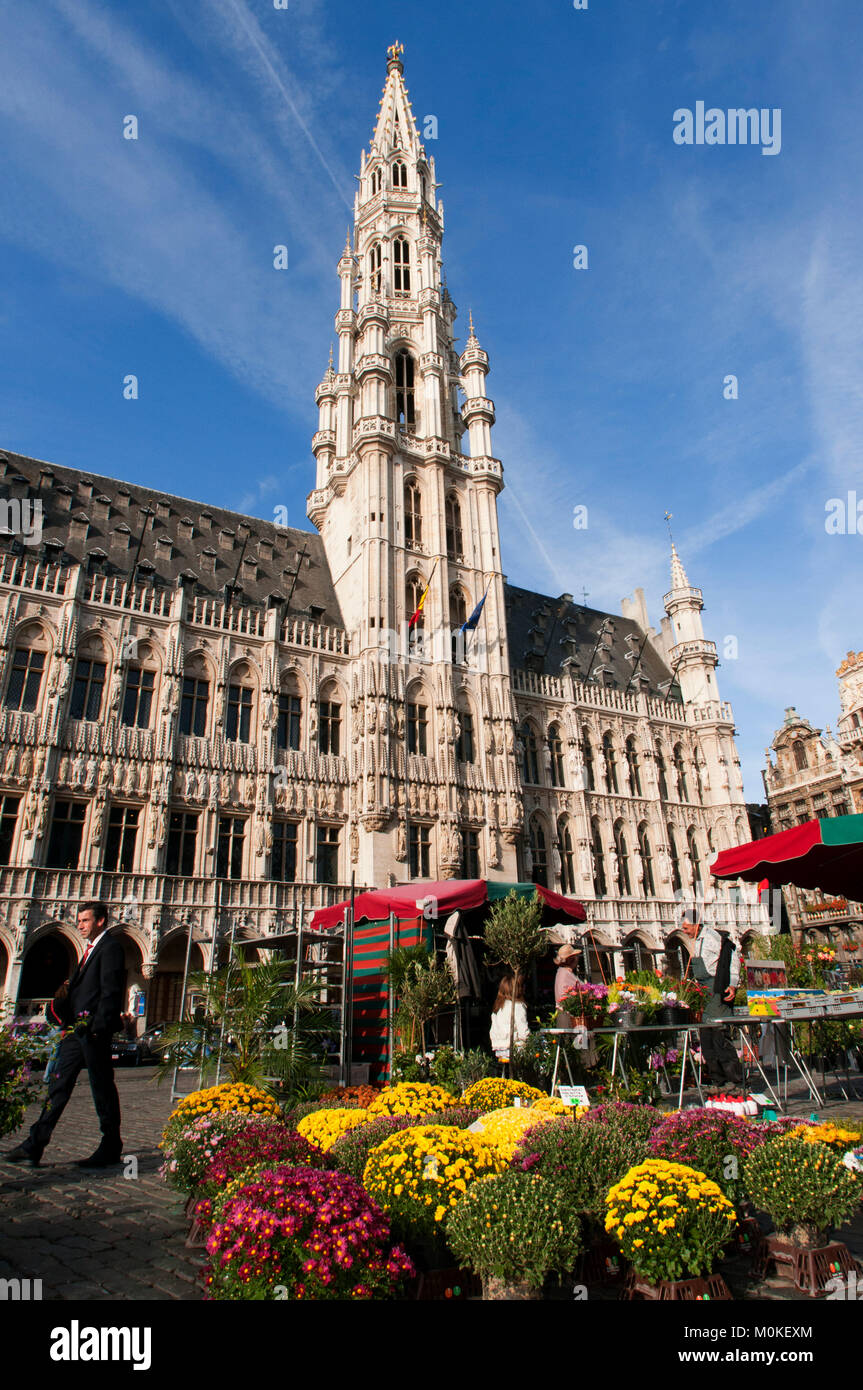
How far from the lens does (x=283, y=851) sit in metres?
28.2

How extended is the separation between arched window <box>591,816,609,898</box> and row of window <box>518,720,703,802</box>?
6.59 feet

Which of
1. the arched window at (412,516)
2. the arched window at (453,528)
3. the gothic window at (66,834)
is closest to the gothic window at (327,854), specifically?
the gothic window at (66,834)

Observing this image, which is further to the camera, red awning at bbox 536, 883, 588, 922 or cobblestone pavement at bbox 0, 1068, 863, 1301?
red awning at bbox 536, 883, 588, 922

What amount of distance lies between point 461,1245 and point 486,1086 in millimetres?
3949

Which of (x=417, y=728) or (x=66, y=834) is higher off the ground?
(x=417, y=728)

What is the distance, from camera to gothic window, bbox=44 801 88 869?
79.4 feet

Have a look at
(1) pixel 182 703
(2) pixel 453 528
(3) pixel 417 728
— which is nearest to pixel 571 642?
(2) pixel 453 528

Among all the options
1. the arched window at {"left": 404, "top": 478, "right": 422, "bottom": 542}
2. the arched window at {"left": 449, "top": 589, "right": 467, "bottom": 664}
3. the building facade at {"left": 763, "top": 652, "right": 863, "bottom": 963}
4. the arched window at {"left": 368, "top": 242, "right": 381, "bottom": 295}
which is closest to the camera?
the arched window at {"left": 449, "top": 589, "right": 467, "bottom": 664}

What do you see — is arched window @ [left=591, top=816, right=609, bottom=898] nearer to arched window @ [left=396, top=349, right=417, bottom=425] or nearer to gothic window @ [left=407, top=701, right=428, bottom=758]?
gothic window @ [left=407, top=701, right=428, bottom=758]

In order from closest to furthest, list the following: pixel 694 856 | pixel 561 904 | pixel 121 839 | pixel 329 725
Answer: pixel 561 904 < pixel 121 839 < pixel 329 725 < pixel 694 856

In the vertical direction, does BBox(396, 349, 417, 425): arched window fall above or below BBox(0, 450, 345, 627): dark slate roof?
above

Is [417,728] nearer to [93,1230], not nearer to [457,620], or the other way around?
[457,620]

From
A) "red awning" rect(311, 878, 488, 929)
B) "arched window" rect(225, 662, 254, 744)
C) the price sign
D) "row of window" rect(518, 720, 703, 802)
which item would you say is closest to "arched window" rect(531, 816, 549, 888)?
"row of window" rect(518, 720, 703, 802)

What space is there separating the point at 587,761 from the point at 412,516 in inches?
590
